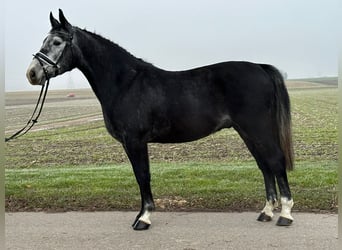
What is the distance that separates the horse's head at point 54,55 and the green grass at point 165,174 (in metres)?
1.91

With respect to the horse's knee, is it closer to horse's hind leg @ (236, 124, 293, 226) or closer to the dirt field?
horse's hind leg @ (236, 124, 293, 226)

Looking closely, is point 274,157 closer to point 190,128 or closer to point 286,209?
point 286,209

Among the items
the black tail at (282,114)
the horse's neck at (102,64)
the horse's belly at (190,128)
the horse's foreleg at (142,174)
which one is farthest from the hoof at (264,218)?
the horse's neck at (102,64)

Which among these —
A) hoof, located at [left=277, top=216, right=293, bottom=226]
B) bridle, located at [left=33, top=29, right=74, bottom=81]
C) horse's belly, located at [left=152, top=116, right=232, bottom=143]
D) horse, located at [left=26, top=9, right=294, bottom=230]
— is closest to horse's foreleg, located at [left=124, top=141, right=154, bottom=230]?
horse, located at [left=26, top=9, right=294, bottom=230]

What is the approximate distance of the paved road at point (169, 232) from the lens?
3934 mm

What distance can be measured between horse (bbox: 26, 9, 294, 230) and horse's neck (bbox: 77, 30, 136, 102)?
0.04 feet

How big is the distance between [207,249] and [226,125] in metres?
1.46

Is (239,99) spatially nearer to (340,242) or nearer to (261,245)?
(261,245)

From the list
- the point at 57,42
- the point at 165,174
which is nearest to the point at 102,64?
the point at 57,42

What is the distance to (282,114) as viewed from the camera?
464cm

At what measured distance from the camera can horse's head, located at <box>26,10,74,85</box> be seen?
4.34 metres

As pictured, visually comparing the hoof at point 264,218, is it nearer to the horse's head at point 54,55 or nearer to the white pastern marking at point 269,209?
the white pastern marking at point 269,209

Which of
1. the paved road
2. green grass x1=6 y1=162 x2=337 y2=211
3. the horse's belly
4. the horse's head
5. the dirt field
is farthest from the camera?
the dirt field

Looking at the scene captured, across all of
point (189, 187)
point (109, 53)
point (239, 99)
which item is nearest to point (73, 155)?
point (189, 187)
